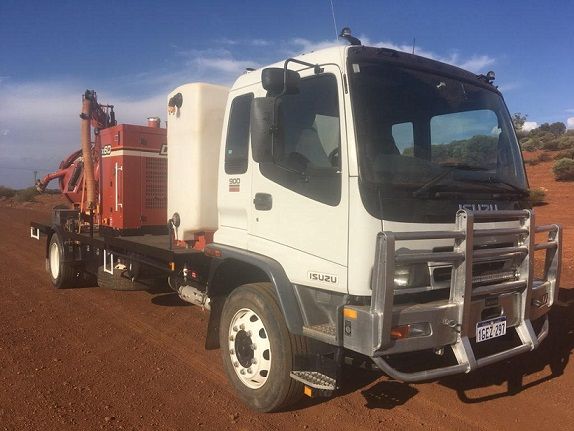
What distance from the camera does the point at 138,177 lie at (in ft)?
23.9

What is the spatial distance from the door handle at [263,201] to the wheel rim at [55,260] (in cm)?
580

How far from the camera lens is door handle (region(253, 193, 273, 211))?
4.30m

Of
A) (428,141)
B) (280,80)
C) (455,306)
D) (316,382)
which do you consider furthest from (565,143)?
(316,382)

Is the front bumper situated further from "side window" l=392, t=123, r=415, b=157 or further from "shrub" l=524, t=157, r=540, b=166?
"shrub" l=524, t=157, r=540, b=166

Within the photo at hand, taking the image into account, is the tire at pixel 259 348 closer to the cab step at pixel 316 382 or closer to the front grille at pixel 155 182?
the cab step at pixel 316 382

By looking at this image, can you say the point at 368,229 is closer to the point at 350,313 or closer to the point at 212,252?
the point at 350,313

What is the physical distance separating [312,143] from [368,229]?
2.86 feet

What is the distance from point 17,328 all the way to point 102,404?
9.27ft

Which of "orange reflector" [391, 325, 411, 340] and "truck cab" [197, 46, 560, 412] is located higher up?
"truck cab" [197, 46, 560, 412]

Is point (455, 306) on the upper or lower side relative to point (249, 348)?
upper

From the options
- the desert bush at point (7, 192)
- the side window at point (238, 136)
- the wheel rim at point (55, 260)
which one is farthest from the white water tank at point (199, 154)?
the desert bush at point (7, 192)

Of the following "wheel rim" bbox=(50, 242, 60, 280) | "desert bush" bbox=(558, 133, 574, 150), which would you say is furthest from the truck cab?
"desert bush" bbox=(558, 133, 574, 150)

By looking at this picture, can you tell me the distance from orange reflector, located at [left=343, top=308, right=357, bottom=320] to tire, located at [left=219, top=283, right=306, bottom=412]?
2.01 feet

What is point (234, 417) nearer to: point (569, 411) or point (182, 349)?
point (182, 349)
